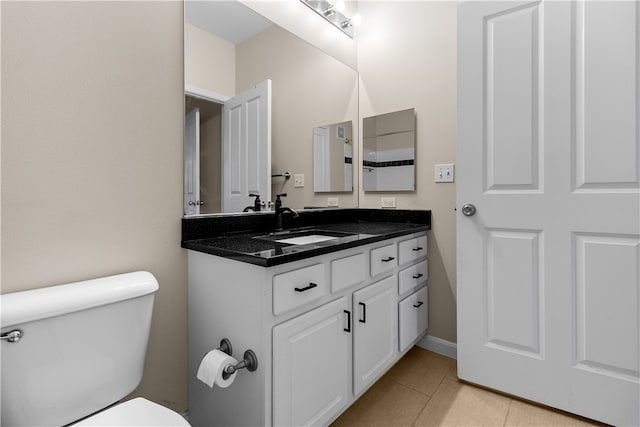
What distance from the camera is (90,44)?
3.56 ft

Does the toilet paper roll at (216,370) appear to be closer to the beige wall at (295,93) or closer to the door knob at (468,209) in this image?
the beige wall at (295,93)

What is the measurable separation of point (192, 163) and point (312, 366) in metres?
0.94

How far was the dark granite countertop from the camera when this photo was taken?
110 centimetres

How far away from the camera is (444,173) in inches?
78.1

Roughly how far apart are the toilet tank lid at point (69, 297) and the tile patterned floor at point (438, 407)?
3.40ft

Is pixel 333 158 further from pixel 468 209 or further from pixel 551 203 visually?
pixel 551 203

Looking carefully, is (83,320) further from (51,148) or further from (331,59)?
(331,59)

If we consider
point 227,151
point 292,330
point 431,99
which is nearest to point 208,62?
point 227,151

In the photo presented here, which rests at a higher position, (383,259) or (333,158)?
(333,158)

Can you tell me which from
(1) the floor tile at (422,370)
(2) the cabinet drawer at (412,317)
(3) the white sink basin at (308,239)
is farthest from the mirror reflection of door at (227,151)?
(1) the floor tile at (422,370)

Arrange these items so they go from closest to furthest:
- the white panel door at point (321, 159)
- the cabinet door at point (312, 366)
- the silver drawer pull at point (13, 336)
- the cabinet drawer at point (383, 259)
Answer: the silver drawer pull at point (13, 336) → the cabinet door at point (312, 366) → the cabinet drawer at point (383, 259) → the white panel door at point (321, 159)

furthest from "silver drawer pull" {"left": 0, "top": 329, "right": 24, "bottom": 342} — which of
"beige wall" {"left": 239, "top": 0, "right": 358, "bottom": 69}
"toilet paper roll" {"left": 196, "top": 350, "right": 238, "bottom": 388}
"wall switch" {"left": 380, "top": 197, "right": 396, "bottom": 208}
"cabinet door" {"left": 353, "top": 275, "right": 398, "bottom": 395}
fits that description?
"wall switch" {"left": 380, "top": 197, "right": 396, "bottom": 208}

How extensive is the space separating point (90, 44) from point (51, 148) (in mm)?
375

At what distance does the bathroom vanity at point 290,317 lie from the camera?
1046 millimetres
